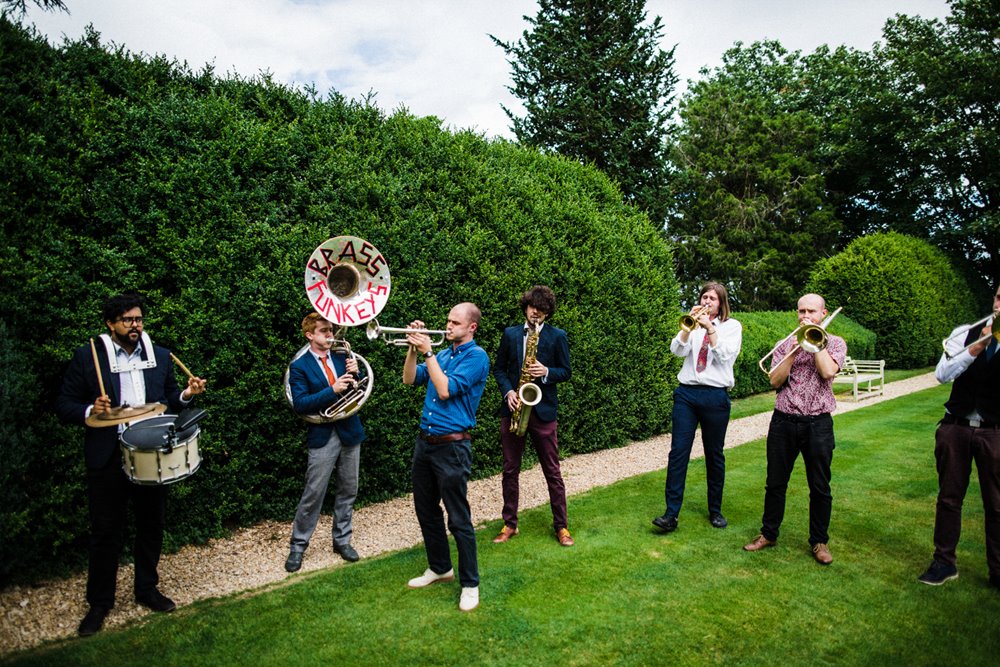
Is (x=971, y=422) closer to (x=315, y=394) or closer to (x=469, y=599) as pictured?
(x=469, y=599)

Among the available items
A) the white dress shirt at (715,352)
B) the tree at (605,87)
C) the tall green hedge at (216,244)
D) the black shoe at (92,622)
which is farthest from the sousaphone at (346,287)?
the tree at (605,87)

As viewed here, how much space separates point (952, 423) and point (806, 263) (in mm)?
25468

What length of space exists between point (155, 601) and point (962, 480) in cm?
625

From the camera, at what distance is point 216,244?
226 inches

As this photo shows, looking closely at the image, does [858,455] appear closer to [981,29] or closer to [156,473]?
[156,473]

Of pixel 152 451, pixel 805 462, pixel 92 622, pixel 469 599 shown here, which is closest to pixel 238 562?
pixel 92 622

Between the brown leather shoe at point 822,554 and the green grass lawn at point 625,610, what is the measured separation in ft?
0.20

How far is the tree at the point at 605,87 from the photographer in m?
20.8

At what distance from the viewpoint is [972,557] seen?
540 centimetres

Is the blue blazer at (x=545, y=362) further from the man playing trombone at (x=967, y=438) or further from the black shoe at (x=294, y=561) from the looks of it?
the man playing trombone at (x=967, y=438)

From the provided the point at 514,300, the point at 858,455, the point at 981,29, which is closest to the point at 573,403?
the point at 514,300

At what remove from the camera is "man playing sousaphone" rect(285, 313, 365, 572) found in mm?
5328

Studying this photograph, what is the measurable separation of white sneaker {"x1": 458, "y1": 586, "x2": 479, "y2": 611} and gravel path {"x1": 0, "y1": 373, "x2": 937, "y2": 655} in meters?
1.59

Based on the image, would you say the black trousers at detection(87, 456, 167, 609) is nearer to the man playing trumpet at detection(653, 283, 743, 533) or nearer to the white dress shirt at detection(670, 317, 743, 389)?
the man playing trumpet at detection(653, 283, 743, 533)
